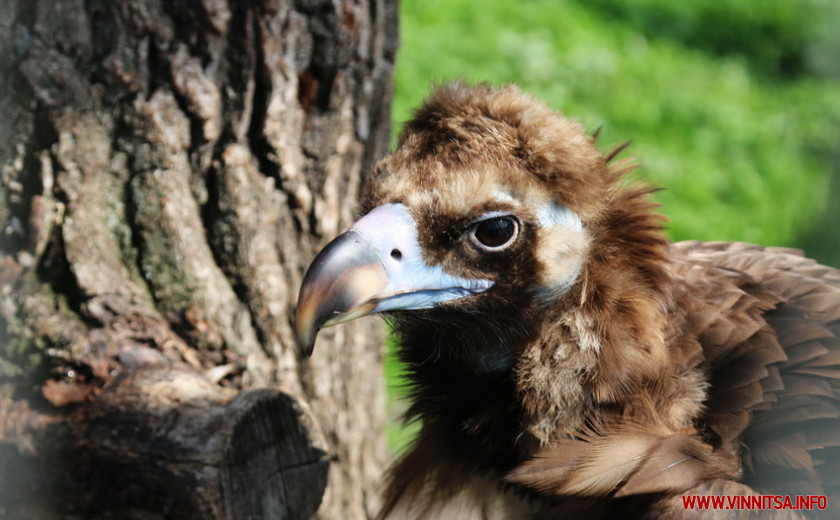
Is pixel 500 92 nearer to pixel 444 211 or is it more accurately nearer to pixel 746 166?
pixel 444 211

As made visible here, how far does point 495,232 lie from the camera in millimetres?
2457

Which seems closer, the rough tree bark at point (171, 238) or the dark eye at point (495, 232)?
the dark eye at point (495, 232)

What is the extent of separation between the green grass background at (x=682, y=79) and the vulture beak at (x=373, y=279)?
12.0 feet

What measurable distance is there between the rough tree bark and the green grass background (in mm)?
2846

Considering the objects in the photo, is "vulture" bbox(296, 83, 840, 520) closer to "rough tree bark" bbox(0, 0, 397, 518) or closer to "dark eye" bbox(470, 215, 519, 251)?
"dark eye" bbox(470, 215, 519, 251)

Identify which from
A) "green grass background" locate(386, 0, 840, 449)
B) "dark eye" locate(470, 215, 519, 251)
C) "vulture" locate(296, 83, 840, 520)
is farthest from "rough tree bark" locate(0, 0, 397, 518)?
"green grass background" locate(386, 0, 840, 449)

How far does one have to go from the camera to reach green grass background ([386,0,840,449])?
21.6 ft

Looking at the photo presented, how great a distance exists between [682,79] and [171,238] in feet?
19.1

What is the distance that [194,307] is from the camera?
3045 millimetres

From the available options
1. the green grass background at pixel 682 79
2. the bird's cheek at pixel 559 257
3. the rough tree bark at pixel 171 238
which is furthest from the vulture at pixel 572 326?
the green grass background at pixel 682 79

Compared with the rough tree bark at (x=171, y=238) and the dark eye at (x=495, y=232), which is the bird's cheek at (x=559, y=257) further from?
the rough tree bark at (x=171, y=238)

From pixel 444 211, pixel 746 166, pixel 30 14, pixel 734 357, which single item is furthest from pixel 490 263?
pixel 746 166

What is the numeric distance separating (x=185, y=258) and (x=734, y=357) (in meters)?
1.75

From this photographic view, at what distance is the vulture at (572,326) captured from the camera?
2.38m
